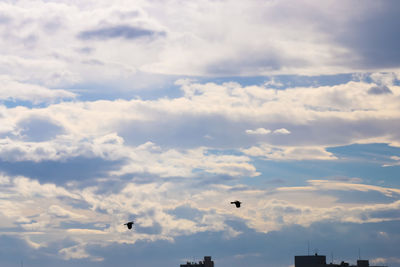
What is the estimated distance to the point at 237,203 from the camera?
12469 cm

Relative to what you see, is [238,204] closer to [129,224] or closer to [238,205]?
[238,205]

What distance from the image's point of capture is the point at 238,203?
125m

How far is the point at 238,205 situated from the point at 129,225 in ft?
70.9

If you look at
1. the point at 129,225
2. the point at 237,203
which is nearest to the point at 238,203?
the point at 237,203

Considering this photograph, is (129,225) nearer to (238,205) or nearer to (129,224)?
(129,224)

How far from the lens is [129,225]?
386ft

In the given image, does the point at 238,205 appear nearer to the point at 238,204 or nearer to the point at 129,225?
the point at 238,204

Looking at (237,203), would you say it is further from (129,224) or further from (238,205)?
(129,224)

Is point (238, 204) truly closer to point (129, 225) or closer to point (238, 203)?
point (238, 203)

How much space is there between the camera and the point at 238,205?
124250 mm

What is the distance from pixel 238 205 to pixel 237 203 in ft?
1.90

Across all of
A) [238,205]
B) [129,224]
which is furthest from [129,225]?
[238,205]

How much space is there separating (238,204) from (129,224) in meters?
21.8

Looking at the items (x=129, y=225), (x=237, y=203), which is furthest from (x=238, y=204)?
(x=129, y=225)
